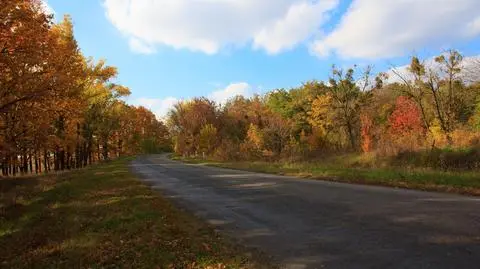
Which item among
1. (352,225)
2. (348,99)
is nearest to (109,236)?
(352,225)

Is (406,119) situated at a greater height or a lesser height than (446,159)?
greater

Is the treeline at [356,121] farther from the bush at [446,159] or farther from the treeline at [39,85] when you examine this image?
the treeline at [39,85]

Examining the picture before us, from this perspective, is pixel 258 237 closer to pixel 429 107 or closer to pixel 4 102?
pixel 4 102

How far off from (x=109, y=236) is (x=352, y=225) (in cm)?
553

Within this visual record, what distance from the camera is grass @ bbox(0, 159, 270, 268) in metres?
7.84

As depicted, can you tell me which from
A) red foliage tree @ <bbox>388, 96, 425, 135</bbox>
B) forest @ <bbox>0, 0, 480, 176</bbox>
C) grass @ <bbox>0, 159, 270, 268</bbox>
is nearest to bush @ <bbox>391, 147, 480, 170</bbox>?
forest @ <bbox>0, 0, 480, 176</bbox>

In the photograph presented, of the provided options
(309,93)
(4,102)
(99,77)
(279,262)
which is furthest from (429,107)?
(279,262)

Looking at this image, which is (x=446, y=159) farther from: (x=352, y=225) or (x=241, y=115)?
(x=241, y=115)

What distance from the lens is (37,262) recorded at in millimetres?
8539

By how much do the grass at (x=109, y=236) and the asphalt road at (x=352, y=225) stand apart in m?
0.89

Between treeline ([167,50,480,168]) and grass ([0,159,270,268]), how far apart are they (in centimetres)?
1582

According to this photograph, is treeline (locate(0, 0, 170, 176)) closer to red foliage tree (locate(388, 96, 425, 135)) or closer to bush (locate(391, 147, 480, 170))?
bush (locate(391, 147, 480, 170))

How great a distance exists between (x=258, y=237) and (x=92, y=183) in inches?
651

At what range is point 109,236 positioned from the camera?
994cm
